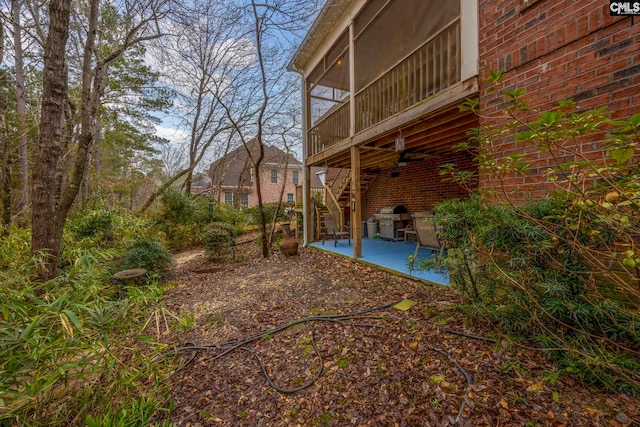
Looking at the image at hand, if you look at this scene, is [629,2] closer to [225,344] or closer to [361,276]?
[361,276]

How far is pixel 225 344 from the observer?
101 inches

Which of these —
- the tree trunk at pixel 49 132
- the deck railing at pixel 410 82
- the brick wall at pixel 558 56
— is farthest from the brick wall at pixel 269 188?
the brick wall at pixel 558 56

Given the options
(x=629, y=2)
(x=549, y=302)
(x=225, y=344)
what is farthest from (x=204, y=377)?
(x=629, y=2)

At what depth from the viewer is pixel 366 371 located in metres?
1.97

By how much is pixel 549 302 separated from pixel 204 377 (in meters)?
2.79

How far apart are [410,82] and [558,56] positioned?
2.04m

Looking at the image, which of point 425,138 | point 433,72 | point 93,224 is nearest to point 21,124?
point 93,224

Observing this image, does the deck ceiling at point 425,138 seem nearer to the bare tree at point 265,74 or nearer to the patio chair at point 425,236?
the patio chair at point 425,236

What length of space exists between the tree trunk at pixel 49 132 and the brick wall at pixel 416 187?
6.57m

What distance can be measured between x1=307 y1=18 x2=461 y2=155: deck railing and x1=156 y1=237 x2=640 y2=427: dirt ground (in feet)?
9.72

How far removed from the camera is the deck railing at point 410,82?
3.37 m

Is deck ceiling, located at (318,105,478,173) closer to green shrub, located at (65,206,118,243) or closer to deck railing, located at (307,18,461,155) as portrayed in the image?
deck railing, located at (307,18,461,155)

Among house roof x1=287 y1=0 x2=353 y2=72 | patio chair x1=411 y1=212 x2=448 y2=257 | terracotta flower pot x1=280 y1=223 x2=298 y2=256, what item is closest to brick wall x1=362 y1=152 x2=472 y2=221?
patio chair x1=411 y1=212 x2=448 y2=257

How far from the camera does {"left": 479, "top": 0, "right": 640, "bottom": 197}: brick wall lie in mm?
1880
